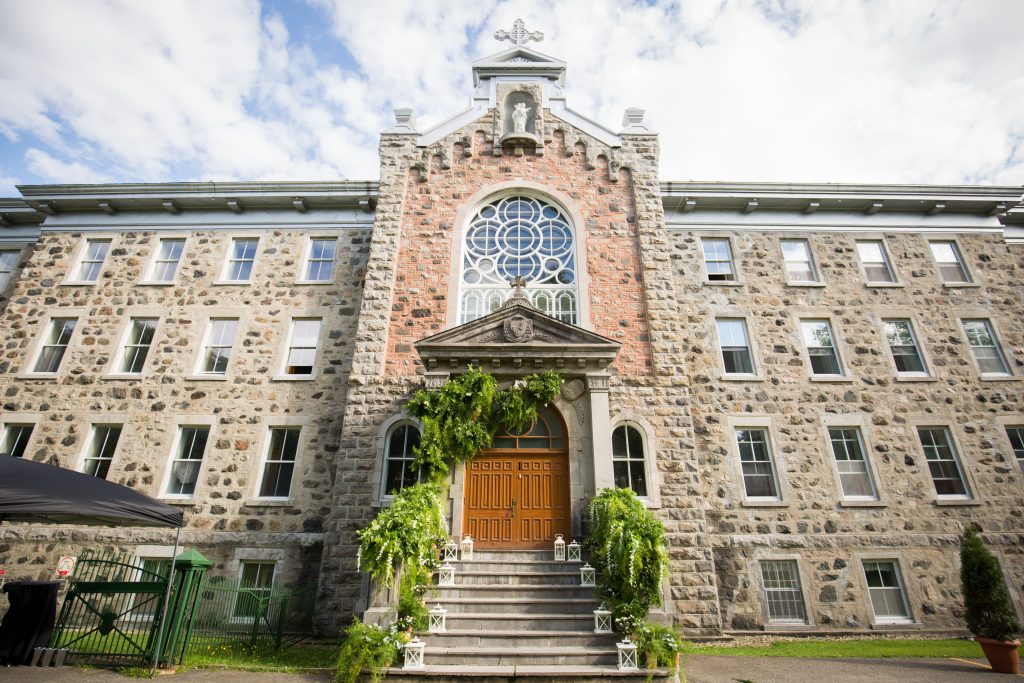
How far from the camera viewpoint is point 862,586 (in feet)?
39.1

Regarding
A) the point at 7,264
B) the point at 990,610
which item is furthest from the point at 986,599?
the point at 7,264

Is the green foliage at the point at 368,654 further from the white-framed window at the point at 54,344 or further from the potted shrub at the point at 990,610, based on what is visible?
the white-framed window at the point at 54,344

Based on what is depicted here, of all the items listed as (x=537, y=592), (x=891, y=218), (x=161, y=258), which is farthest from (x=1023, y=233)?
(x=161, y=258)

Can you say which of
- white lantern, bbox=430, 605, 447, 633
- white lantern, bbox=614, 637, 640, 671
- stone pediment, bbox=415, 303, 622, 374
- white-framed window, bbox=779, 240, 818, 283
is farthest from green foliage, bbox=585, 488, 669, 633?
white-framed window, bbox=779, 240, 818, 283

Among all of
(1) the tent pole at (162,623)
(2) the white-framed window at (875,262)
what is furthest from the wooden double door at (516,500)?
(2) the white-framed window at (875,262)

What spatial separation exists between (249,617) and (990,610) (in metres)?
14.0

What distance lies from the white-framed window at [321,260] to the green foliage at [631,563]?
10.9 m

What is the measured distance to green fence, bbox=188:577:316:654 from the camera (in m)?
9.06

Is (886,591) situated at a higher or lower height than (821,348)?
lower

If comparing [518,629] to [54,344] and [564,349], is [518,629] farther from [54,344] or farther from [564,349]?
[54,344]

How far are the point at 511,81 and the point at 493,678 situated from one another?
15448 millimetres

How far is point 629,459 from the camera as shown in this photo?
11.8 meters

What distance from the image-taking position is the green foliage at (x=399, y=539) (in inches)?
314

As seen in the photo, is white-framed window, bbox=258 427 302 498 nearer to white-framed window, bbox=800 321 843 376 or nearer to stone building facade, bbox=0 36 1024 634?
stone building facade, bbox=0 36 1024 634
